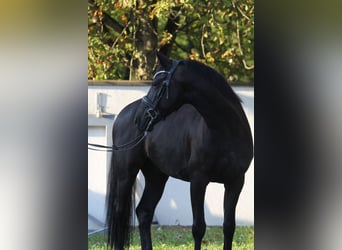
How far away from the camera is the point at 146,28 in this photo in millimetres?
6309

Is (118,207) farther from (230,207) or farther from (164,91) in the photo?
(164,91)

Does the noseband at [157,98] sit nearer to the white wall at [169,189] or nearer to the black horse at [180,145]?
the black horse at [180,145]

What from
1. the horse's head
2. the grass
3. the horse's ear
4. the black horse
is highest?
the horse's ear

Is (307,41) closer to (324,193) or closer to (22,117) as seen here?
(324,193)

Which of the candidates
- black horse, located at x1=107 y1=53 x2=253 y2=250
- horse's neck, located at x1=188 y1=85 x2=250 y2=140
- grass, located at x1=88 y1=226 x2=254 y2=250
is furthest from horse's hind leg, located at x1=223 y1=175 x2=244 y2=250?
horse's neck, located at x1=188 y1=85 x2=250 y2=140

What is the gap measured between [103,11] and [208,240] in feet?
7.94

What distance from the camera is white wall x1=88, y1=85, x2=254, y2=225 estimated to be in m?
5.21

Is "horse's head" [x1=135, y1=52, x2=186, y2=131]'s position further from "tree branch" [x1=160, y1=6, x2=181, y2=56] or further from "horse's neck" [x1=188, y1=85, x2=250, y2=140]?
"tree branch" [x1=160, y1=6, x2=181, y2=56]

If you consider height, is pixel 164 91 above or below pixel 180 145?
above

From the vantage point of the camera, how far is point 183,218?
5824 millimetres

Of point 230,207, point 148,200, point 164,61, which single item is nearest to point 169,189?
point 148,200

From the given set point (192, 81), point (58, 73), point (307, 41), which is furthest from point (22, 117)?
point (307, 41)

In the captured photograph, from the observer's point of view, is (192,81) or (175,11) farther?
(175,11)

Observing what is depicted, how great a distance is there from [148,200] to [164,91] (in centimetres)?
107
